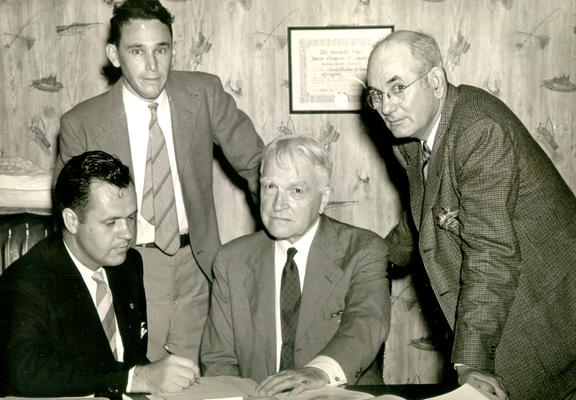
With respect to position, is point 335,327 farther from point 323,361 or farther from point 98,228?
point 98,228

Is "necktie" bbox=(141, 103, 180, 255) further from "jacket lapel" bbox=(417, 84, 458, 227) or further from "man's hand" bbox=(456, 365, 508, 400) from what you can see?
"man's hand" bbox=(456, 365, 508, 400)

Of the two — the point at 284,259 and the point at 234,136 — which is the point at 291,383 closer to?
the point at 284,259

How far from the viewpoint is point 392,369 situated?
4176 mm

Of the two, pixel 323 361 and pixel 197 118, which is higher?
pixel 197 118

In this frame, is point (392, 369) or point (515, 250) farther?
point (392, 369)

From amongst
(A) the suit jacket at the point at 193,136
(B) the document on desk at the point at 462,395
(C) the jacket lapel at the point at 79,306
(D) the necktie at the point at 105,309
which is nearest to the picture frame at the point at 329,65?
(A) the suit jacket at the point at 193,136

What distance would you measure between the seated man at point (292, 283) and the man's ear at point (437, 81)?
47 cm

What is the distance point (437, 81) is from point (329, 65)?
72.5 inches

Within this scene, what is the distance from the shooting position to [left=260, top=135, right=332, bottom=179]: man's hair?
7.80 ft

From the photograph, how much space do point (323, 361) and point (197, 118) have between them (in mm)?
1433

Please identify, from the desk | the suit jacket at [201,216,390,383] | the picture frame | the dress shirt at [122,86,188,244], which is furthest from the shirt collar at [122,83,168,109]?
the desk

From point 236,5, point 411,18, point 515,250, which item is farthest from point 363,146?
point 515,250

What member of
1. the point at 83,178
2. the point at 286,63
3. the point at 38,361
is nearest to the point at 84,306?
the point at 38,361

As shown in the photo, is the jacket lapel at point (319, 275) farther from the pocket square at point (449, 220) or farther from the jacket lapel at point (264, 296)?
the pocket square at point (449, 220)
